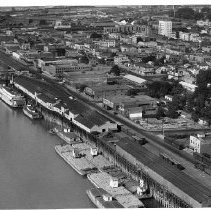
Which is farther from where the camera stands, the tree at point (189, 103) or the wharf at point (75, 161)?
the tree at point (189, 103)

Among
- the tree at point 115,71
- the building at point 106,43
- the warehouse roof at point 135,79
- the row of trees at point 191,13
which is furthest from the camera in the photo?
the row of trees at point 191,13

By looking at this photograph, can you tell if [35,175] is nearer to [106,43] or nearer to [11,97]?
[11,97]

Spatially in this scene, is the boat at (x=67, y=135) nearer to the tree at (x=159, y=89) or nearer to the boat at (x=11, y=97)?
the boat at (x=11, y=97)

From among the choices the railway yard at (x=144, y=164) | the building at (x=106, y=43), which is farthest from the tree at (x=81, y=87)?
the building at (x=106, y=43)

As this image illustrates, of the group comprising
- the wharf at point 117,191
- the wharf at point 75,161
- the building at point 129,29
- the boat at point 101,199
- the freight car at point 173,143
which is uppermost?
the freight car at point 173,143

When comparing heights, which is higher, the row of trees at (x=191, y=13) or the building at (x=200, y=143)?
the building at (x=200, y=143)
